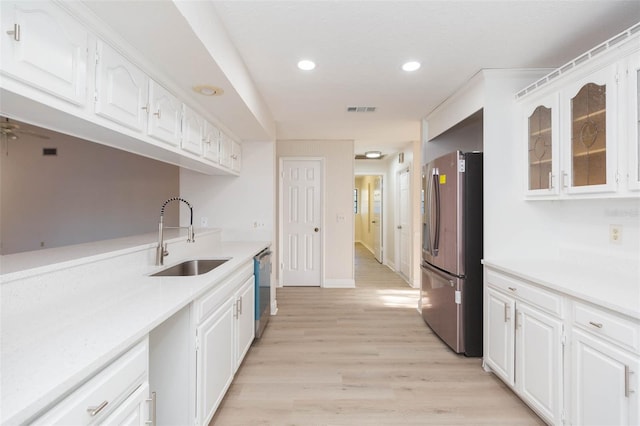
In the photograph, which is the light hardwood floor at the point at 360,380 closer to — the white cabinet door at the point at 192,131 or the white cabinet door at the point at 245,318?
the white cabinet door at the point at 245,318

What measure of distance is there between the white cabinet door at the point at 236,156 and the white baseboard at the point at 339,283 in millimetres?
2443

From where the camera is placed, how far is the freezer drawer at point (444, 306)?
261 centimetres

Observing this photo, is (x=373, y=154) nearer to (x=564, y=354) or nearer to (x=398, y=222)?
(x=398, y=222)

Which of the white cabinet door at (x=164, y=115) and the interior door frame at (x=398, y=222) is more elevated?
the white cabinet door at (x=164, y=115)

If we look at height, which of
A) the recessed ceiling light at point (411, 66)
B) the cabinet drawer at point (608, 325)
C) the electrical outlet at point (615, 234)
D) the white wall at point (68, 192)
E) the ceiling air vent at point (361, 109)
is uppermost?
the ceiling air vent at point (361, 109)

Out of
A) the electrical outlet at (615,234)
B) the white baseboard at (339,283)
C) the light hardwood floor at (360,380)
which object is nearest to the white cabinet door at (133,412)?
the light hardwood floor at (360,380)

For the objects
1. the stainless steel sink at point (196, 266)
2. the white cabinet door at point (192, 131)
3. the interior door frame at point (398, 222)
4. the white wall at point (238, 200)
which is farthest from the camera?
the interior door frame at point (398, 222)

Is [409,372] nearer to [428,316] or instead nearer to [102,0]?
[428,316]

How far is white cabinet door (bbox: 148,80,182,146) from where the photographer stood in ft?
5.57

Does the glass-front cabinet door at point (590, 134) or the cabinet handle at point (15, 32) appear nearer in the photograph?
Answer: the cabinet handle at point (15, 32)

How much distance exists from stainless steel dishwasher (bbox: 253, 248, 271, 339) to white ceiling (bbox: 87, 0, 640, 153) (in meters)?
1.38

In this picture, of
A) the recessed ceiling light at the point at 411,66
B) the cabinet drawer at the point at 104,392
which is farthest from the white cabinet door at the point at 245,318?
the recessed ceiling light at the point at 411,66

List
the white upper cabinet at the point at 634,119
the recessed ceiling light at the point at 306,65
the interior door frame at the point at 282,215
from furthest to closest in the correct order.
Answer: the interior door frame at the point at 282,215, the recessed ceiling light at the point at 306,65, the white upper cabinet at the point at 634,119

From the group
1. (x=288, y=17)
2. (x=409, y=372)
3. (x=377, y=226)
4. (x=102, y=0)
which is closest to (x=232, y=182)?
(x=288, y=17)
